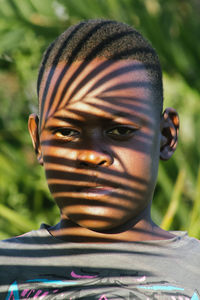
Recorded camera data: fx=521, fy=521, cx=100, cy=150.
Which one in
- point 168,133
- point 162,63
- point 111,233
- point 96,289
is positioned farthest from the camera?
point 162,63

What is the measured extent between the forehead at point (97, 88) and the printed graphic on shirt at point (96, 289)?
15.0 inches

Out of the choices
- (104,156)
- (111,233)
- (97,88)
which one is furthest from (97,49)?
(111,233)

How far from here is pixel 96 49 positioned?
1302 mm

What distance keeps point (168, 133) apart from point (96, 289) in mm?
487

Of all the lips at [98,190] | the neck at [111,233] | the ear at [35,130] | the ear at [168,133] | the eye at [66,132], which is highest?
the ear at [35,130]

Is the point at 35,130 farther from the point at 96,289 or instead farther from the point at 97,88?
the point at 96,289

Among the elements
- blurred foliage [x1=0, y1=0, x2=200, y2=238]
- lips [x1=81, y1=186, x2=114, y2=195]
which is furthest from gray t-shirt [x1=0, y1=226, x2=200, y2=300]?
blurred foliage [x1=0, y1=0, x2=200, y2=238]

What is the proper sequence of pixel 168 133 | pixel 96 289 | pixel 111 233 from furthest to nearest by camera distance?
pixel 168 133
pixel 111 233
pixel 96 289

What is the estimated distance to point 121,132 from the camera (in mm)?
1242

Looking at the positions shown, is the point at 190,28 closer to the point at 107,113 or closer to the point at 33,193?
the point at 33,193

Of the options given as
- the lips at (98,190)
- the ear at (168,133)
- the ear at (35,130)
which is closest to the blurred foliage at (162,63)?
the ear at (168,133)

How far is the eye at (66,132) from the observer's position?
4.06 ft

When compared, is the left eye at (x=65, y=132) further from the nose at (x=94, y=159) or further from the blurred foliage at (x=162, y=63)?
the blurred foliage at (x=162, y=63)

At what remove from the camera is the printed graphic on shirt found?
1.15 meters
